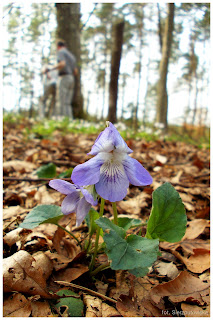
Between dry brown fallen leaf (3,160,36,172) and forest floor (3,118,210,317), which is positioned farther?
dry brown fallen leaf (3,160,36,172)

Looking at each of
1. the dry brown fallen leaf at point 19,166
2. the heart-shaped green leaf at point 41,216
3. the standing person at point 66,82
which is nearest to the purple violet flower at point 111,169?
the heart-shaped green leaf at point 41,216

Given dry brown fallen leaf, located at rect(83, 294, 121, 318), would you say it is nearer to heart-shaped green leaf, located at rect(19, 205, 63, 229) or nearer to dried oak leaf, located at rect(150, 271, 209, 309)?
dried oak leaf, located at rect(150, 271, 209, 309)

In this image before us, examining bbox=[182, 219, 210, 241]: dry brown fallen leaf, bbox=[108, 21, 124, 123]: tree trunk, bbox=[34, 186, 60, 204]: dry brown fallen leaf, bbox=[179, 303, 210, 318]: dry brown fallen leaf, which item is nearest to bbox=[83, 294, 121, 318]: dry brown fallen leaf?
bbox=[179, 303, 210, 318]: dry brown fallen leaf

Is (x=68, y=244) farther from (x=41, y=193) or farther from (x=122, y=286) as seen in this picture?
(x=41, y=193)

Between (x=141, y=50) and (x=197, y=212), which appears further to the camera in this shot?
(x=141, y=50)

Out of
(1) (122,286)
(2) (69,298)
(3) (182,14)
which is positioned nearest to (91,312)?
(2) (69,298)

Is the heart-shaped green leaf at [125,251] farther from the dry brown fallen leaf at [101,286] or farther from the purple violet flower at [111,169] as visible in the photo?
the dry brown fallen leaf at [101,286]
